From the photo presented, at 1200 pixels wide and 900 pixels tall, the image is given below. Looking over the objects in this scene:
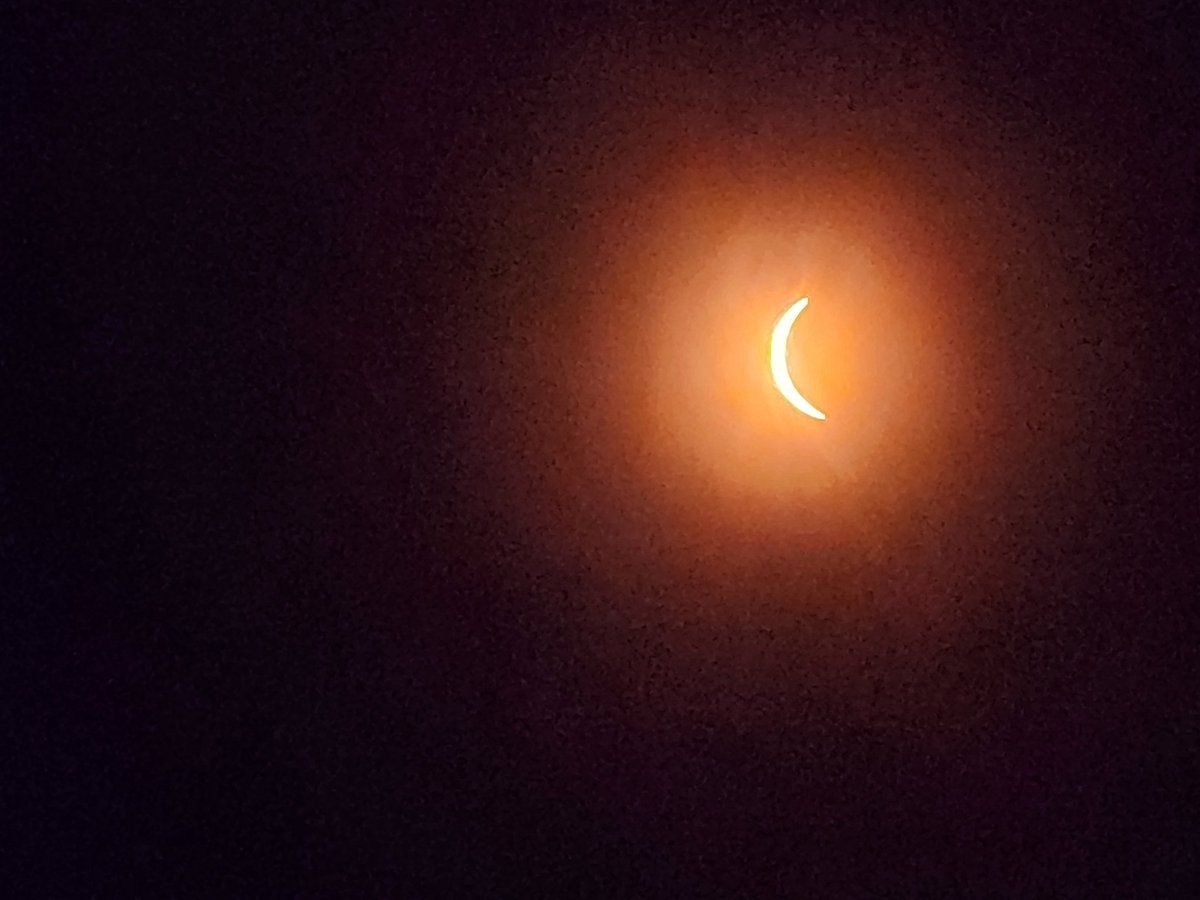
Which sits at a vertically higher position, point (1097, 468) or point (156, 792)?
point (1097, 468)

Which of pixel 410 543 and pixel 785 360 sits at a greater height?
pixel 785 360

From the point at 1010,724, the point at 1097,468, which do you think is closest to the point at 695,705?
the point at 1010,724

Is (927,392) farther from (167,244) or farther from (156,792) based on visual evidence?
(156,792)
